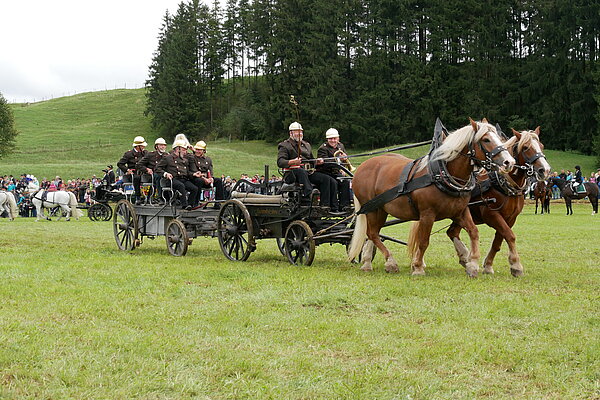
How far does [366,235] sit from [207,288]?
10.6ft

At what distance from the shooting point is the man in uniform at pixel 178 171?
532 inches

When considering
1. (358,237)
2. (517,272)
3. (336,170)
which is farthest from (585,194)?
(358,237)

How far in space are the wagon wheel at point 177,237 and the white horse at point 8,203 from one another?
17.0m

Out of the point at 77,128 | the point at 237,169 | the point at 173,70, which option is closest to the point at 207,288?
the point at 237,169

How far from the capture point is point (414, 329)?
6254 millimetres

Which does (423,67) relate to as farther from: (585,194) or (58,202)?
(58,202)

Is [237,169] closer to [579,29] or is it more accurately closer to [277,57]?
[277,57]

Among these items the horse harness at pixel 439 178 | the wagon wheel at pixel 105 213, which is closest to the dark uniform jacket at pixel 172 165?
the horse harness at pixel 439 178

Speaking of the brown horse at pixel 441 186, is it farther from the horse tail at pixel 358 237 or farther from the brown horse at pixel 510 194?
the brown horse at pixel 510 194

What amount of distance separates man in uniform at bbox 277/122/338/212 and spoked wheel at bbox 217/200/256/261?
1.12 meters

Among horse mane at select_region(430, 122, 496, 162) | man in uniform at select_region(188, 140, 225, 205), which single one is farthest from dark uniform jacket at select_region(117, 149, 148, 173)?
horse mane at select_region(430, 122, 496, 162)

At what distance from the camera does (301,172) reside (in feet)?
37.2

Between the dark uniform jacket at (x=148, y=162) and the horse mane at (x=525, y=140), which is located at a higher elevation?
the horse mane at (x=525, y=140)

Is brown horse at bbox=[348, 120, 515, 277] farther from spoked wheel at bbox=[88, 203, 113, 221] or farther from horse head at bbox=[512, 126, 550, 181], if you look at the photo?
spoked wheel at bbox=[88, 203, 113, 221]
